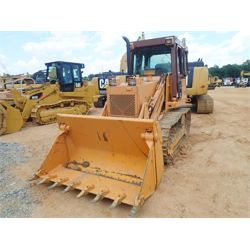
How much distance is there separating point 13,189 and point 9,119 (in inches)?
200

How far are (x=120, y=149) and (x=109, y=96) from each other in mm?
1161

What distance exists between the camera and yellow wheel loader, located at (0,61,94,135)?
27.6 ft

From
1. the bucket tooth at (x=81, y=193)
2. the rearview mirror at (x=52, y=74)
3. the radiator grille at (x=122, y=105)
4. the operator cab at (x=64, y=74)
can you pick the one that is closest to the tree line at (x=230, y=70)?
the operator cab at (x=64, y=74)

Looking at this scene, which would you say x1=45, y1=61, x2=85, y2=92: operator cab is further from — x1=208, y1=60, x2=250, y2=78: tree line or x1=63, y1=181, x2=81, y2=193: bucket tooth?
x1=208, y1=60, x2=250, y2=78: tree line

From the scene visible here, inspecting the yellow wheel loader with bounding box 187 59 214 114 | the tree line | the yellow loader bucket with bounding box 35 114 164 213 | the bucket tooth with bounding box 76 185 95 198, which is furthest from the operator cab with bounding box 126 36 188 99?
the tree line

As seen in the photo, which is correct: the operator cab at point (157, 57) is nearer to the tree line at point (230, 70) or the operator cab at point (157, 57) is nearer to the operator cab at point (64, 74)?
the operator cab at point (64, 74)

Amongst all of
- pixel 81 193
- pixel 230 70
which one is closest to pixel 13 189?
pixel 81 193

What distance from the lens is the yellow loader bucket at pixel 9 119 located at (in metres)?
8.09

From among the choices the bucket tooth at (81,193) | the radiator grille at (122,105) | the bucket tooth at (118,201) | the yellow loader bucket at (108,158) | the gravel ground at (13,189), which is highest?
the radiator grille at (122,105)

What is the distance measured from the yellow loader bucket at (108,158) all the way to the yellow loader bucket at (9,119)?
4.82 metres

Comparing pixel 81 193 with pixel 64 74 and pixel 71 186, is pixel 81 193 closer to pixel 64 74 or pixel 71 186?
pixel 71 186

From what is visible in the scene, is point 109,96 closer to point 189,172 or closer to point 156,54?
point 156,54

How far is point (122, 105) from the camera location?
4355mm

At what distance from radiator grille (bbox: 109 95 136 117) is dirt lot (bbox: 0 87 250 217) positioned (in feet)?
4.10
